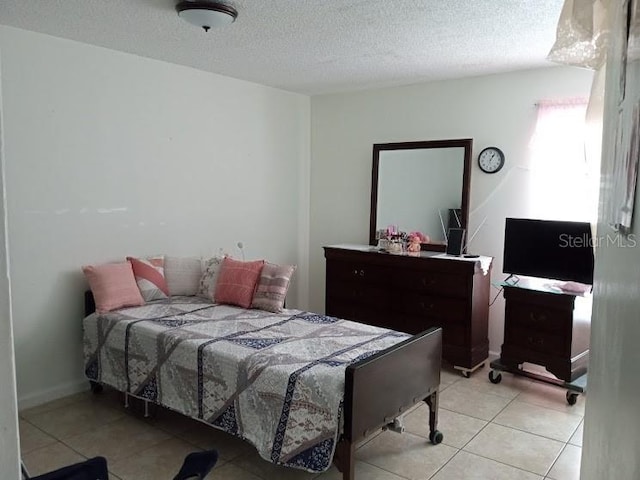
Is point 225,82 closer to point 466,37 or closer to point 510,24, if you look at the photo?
point 466,37

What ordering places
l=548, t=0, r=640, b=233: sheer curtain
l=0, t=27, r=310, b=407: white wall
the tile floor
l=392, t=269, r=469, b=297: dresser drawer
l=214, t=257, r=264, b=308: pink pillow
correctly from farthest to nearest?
l=392, t=269, r=469, b=297: dresser drawer < l=214, t=257, r=264, b=308: pink pillow < l=0, t=27, r=310, b=407: white wall < the tile floor < l=548, t=0, r=640, b=233: sheer curtain

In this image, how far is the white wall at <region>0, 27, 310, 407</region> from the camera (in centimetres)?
327

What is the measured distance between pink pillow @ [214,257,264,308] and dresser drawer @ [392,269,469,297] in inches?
47.6

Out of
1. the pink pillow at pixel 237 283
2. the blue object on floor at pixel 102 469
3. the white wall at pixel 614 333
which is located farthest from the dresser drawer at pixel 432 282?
the blue object on floor at pixel 102 469

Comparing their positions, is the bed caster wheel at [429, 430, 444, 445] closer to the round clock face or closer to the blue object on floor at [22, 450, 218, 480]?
the blue object on floor at [22, 450, 218, 480]

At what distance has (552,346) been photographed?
3.60 meters

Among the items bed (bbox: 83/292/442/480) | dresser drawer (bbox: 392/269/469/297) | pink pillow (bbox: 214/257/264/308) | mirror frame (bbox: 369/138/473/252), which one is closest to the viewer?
bed (bbox: 83/292/442/480)

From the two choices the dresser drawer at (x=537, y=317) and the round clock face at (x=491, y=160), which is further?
the round clock face at (x=491, y=160)

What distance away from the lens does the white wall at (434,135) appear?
4085 mm

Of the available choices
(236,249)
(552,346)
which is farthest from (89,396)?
(552,346)

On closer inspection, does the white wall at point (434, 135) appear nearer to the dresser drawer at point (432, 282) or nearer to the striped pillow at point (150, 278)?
the dresser drawer at point (432, 282)

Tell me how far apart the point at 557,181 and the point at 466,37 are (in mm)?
1440

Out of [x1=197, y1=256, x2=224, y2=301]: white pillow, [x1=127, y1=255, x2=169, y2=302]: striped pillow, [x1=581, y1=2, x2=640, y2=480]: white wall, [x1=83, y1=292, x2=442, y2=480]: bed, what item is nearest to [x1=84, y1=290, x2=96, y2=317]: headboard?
[x1=83, y1=292, x2=442, y2=480]: bed

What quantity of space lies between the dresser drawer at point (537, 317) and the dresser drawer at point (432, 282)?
37 centimetres
